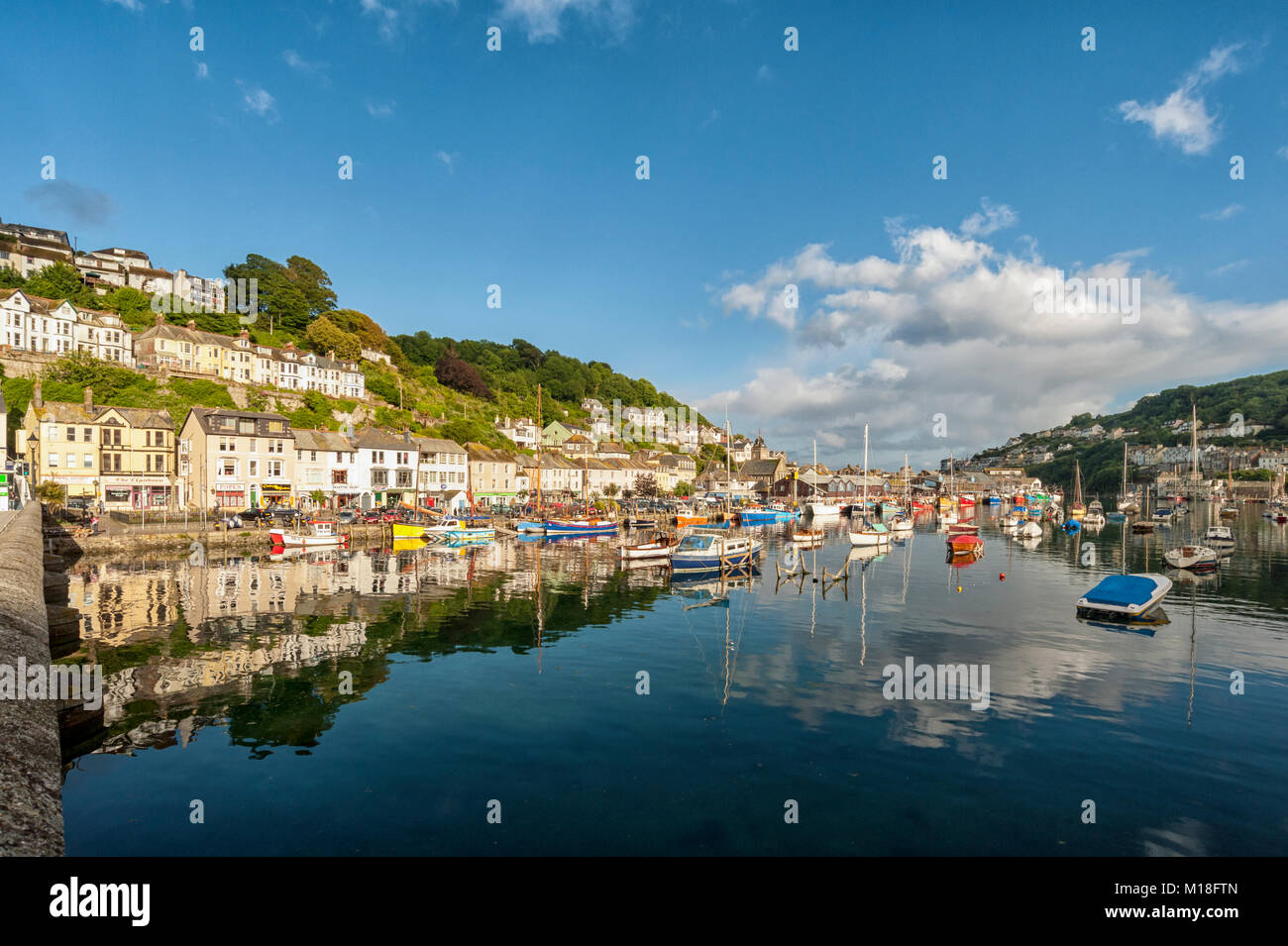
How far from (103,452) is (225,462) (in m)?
10.3

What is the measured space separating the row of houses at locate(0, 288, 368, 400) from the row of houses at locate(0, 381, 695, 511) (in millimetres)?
15625

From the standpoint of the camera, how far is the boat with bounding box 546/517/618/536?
70.4 m

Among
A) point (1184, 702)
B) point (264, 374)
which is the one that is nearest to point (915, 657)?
point (1184, 702)

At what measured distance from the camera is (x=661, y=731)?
16359mm

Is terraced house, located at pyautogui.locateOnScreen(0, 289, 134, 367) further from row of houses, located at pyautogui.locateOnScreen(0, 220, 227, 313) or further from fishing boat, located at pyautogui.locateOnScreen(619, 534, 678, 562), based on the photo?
fishing boat, located at pyautogui.locateOnScreen(619, 534, 678, 562)

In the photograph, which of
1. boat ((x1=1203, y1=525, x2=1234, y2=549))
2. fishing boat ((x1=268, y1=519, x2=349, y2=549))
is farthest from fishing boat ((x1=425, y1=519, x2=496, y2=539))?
boat ((x1=1203, y1=525, x2=1234, y2=549))

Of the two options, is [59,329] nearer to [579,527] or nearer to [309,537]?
[309,537]

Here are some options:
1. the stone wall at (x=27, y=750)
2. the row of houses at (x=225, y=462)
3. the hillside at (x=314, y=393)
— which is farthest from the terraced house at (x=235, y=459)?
the stone wall at (x=27, y=750)

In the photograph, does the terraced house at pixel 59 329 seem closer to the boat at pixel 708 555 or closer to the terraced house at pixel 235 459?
the terraced house at pixel 235 459

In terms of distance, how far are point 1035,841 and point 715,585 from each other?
29.2m

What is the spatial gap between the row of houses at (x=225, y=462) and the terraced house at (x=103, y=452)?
3.2 inches

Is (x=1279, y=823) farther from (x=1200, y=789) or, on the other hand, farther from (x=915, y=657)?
(x=915, y=657)

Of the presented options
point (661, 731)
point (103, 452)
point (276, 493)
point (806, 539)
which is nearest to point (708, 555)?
point (806, 539)

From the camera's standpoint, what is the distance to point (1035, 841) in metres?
11.4
